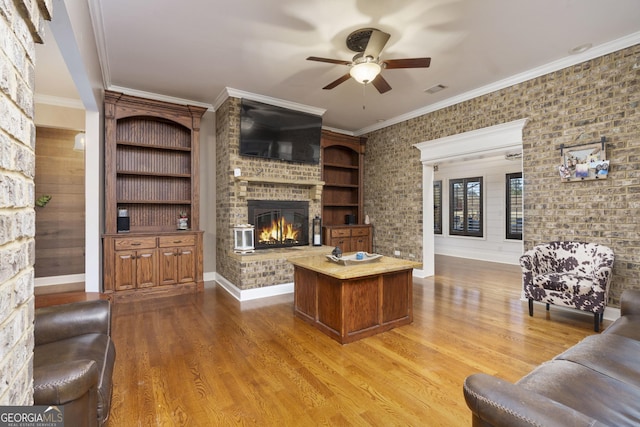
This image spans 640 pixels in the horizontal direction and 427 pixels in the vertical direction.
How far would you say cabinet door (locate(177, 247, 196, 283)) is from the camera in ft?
15.0

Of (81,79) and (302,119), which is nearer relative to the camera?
(81,79)

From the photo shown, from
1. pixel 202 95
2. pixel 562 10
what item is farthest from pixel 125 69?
pixel 562 10

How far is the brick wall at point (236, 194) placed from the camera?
441 cm

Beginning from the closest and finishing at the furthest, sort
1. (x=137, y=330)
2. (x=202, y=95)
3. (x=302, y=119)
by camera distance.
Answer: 1. (x=137, y=330)
2. (x=202, y=95)
3. (x=302, y=119)

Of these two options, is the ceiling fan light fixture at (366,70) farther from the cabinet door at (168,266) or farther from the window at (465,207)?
the window at (465,207)

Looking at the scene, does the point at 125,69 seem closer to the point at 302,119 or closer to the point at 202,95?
the point at 202,95

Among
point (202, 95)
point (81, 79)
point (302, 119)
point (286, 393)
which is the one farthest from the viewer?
point (302, 119)

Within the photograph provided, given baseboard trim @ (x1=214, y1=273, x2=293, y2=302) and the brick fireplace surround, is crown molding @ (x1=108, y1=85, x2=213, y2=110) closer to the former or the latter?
the brick fireplace surround

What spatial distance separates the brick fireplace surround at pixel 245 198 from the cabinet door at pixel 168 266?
72 centimetres

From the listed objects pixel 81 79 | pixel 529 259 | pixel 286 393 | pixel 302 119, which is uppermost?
pixel 302 119

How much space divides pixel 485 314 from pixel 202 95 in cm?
509

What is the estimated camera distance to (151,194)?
4.92 meters

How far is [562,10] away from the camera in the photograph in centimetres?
284

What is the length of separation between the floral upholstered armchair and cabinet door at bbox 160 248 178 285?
4.68 metres
